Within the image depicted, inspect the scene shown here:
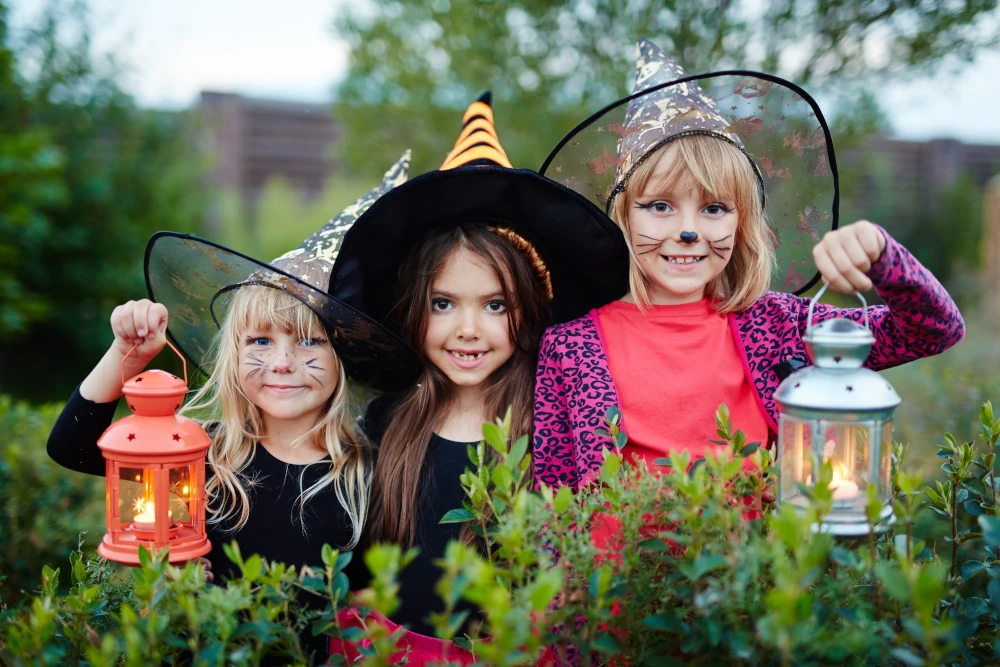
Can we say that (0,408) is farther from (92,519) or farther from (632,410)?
(632,410)

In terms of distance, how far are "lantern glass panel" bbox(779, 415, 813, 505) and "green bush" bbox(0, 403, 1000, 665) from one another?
5 centimetres

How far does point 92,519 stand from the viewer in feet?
11.5

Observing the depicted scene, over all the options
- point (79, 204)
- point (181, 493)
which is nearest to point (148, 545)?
point (181, 493)

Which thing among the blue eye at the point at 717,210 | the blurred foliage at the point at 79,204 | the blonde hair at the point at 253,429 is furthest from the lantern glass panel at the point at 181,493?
the blurred foliage at the point at 79,204

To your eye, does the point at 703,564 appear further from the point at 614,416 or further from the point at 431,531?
the point at 431,531

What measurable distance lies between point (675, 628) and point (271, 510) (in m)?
1.41

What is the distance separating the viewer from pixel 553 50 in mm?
5465

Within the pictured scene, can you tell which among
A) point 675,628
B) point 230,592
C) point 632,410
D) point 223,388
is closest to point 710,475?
point 675,628

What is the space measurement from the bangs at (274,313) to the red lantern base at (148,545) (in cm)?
62

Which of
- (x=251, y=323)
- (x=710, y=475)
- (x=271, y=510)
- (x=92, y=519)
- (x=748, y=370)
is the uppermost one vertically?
(x=251, y=323)

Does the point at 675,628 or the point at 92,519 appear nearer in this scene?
the point at 675,628

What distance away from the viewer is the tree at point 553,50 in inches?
185

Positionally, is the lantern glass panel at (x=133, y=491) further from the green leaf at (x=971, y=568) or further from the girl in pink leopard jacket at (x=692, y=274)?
the green leaf at (x=971, y=568)

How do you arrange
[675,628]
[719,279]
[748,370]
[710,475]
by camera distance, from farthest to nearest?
[719,279] → [748,370] → [710,475] → [675,628]
